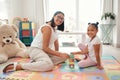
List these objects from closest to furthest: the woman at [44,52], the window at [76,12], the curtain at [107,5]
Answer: the woman at [44,52]
the curtain at [107,5]
the window at [76,12]

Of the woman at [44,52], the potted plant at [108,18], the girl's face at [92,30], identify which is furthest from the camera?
the potted plant at [108,18]

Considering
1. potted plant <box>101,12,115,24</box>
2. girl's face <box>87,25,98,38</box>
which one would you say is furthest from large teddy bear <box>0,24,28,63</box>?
potted plant <box>101,12,115,24</box>

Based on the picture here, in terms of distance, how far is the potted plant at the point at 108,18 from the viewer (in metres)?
3.96

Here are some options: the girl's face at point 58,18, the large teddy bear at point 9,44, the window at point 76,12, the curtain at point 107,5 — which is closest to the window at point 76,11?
the window at point 76,12

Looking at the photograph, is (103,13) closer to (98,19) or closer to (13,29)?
(98,19)

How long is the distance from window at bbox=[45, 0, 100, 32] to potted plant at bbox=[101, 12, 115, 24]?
37 cm

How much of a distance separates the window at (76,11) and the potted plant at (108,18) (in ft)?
1.21

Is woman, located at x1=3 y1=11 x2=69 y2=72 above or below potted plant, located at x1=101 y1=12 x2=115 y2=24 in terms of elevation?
below

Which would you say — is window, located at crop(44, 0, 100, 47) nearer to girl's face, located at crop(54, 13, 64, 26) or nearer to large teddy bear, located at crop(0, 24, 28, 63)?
large teddy bear, located at crop(0, 24, 28, 63)

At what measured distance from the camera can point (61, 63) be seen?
7.45 ft

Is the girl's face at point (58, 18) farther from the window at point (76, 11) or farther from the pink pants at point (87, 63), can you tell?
the window at point (76, 11)

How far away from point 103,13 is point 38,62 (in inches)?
109

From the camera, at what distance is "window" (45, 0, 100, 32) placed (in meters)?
4.54

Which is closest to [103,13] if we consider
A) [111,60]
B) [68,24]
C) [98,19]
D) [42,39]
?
[98,19]
